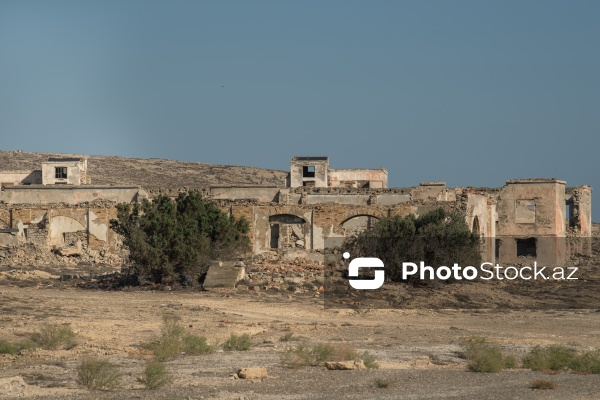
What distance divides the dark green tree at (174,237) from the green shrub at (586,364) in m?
14.5

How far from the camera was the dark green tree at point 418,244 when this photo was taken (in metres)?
29.9

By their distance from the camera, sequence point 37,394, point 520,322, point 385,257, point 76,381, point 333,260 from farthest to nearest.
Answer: point 333,260 → point 385,257 → point 520,322 → point 76,381 → point 37,394

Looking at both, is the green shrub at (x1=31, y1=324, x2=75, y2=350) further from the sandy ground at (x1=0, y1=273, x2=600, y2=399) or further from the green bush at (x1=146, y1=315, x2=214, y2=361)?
the green bush at (x1=146, y1=315, x2=214, y2=361)

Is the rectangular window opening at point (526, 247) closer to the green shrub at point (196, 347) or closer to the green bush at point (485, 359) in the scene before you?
A: the green bush at point (485, 359)

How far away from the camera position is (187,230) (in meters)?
27.7

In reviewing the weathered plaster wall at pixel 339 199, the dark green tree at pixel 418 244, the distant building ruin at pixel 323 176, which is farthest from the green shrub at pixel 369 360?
the distant building ruin at pixel 323 176

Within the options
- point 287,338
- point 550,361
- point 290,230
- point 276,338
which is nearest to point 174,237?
point 276,338

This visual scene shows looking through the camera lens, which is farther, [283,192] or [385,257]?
[283,192]

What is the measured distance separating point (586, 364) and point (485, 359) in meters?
1.40

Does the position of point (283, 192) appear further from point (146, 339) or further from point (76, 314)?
point (146, 339)

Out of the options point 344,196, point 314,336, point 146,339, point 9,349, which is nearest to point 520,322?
point 314,336

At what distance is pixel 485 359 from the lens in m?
13.5

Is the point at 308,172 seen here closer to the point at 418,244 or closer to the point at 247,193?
the point at 247,193

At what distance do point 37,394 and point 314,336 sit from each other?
7.11m
